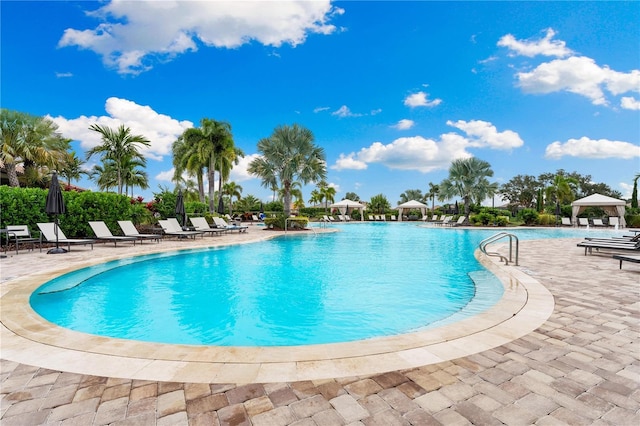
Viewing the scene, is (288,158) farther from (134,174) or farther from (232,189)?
(232,189)

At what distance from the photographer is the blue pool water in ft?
15.0

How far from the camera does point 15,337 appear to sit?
321 cm

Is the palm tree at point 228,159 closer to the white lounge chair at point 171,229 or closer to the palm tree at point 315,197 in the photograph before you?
the white lounge chair at point 171,229

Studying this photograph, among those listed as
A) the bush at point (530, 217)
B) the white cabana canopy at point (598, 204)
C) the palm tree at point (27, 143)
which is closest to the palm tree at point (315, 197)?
the bush at point (530, 217)

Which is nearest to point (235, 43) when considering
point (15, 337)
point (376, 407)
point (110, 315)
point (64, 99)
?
point (64, 99)

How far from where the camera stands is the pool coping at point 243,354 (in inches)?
97.9

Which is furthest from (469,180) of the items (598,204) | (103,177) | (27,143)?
(103,177)

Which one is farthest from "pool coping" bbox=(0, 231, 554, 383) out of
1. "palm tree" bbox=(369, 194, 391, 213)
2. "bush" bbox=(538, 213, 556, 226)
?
"palm tree" bbox=(369, 194, 391, 213)

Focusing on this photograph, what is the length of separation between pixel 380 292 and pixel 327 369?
13.7 feet

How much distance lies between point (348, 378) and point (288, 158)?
19660 millimetres

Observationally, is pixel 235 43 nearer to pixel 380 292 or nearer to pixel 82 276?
pixel 82 276

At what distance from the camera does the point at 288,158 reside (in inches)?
837

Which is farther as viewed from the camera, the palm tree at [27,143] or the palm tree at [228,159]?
the palm tree at [228,159]

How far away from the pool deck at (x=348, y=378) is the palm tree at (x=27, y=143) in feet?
58.5
